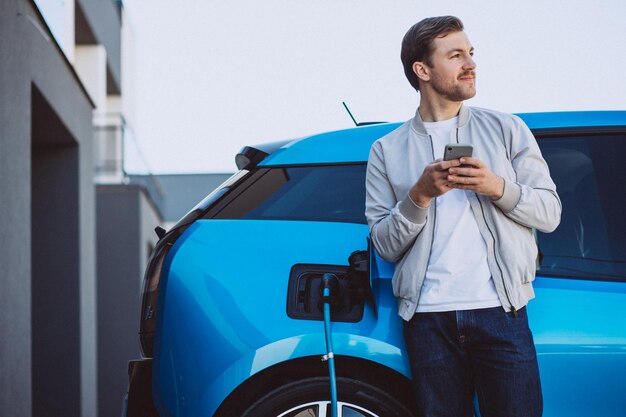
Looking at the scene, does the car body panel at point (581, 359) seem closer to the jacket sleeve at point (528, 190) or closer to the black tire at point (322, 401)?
the jacket sleeve at point (528, 190)

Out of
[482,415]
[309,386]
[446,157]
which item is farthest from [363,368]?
[446,157]

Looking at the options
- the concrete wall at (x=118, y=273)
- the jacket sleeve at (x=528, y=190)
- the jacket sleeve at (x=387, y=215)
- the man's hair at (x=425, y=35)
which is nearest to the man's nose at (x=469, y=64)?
the man's hair at (x=425, y=35)

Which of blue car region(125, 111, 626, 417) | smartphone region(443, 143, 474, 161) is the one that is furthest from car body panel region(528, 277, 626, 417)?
smartphone region(443, 143, 474, 161)

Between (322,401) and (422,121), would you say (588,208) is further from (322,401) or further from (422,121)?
(322,401)

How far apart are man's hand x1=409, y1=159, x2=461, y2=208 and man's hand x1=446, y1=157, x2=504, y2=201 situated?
13 mm

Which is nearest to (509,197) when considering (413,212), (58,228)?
(413,212)

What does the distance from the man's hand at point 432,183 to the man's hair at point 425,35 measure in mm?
514

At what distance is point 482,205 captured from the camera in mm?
3037

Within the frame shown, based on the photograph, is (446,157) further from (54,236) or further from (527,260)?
(54,236)

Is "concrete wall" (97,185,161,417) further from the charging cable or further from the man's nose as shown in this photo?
the man's nose

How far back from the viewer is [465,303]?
2973mm

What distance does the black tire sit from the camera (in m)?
3.32

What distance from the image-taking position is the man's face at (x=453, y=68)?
3.09 m

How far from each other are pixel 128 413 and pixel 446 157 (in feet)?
5.69
